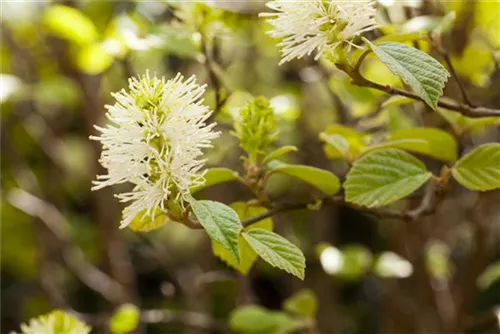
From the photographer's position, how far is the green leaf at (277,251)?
1.70ft

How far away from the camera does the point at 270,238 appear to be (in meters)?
0.54

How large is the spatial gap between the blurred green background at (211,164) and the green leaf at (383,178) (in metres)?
0.14

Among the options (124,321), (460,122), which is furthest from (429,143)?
(124,321)

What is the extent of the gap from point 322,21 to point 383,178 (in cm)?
17

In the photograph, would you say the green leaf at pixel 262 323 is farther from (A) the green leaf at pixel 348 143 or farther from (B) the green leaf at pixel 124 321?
(A) the green leaf at pixel 348 143

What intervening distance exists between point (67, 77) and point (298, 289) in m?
0.77

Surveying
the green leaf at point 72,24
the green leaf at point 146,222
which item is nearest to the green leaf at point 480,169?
the green leaf at point 146,222

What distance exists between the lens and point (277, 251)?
1.75 feet

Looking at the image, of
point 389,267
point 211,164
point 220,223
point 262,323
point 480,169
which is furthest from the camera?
point 211,164

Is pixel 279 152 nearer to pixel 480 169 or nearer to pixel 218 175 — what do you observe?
pixel 218 175

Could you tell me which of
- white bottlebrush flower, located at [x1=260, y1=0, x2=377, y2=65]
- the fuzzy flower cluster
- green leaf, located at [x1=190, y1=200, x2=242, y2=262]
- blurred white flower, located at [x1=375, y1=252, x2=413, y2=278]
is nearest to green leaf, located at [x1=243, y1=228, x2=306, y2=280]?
green leaf, located at [x1=190, y1=200, x2=242, y2=262]

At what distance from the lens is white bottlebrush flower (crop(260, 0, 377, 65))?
21.3 inches

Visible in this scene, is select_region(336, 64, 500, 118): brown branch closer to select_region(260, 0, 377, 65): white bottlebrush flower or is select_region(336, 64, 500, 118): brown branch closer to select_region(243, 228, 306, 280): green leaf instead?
select_region(260, 0, 377, 65): white bottlebrush flower

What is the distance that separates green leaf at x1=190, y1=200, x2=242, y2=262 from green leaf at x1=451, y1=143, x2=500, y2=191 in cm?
24
